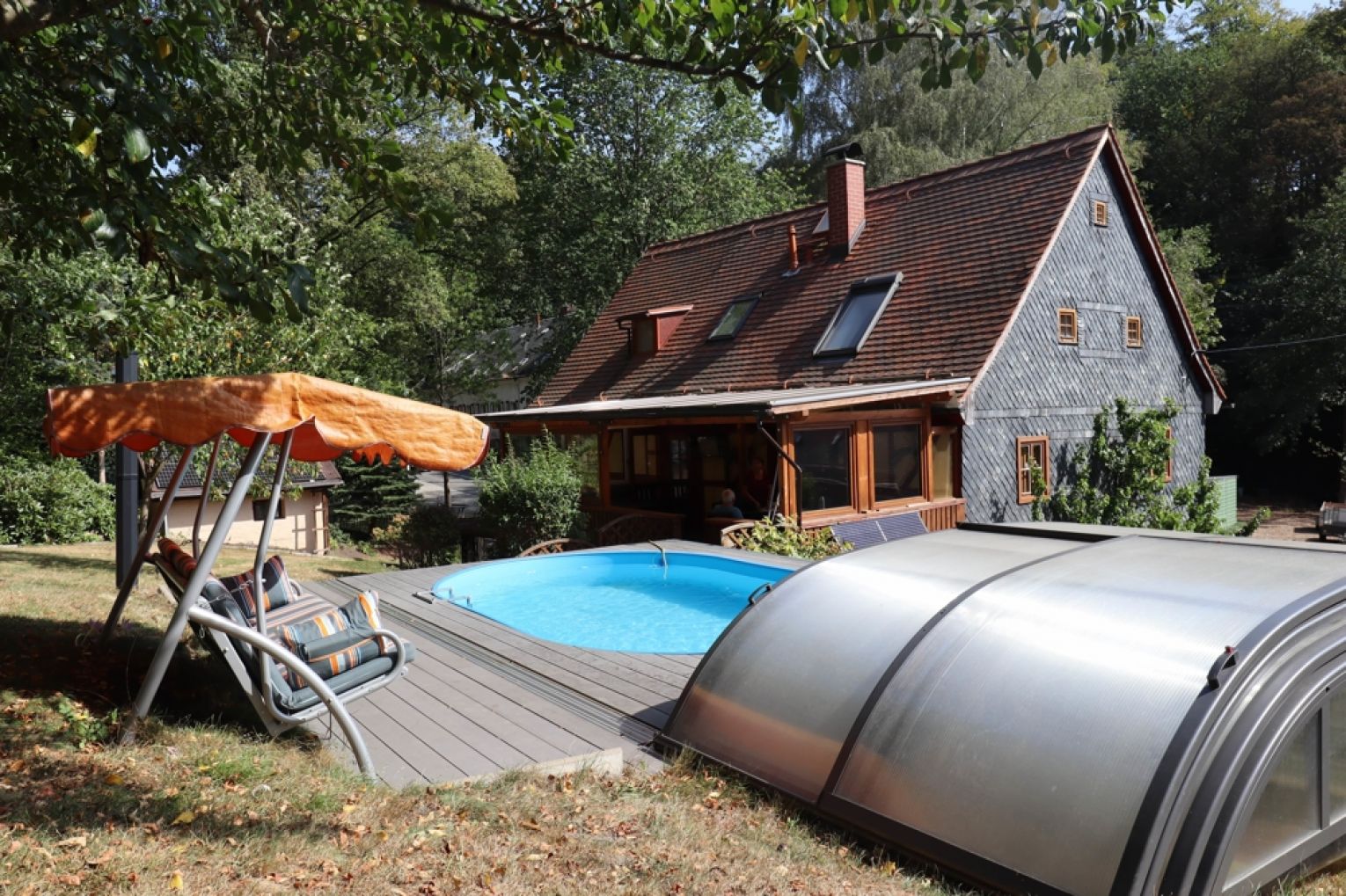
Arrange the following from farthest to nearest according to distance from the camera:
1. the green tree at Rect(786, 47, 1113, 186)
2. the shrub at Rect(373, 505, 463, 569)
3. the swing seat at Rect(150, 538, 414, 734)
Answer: the green tree at Rect(786, 47, 1113, 186), the shrub at Rect(373, 505, 463, 569), the swing seat at Rect(150, 538, 414, 734)

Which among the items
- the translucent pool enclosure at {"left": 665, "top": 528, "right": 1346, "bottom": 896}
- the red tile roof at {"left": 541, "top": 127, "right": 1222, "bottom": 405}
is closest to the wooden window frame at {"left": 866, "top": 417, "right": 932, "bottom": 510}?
the red tile roof at {"left": 541, "top": 127, "right": 1222, "bottom": 405}

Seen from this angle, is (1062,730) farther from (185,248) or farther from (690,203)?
(690,203)

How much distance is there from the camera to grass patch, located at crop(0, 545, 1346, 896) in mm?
3662

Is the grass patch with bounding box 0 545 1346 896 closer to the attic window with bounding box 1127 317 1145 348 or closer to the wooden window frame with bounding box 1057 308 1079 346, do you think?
the wooden window frame with bounding box 1057 308 1079 346

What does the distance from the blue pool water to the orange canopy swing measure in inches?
251

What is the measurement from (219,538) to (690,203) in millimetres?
26488

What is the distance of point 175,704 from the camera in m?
5.96

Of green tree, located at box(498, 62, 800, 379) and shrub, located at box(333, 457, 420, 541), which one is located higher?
green tree, located at box(498, 62, 800, 379)

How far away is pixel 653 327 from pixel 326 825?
19532mm

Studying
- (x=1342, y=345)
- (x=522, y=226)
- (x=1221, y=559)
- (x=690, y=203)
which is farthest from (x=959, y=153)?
(x=1221, y=559)

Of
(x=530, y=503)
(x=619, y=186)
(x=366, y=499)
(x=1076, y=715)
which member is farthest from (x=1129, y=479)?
(x=366, y=499)

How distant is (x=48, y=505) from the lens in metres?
20.4

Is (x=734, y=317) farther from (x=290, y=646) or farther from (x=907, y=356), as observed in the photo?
(x=290, y=646)

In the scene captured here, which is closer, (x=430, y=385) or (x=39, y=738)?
(x=39, y=738)
